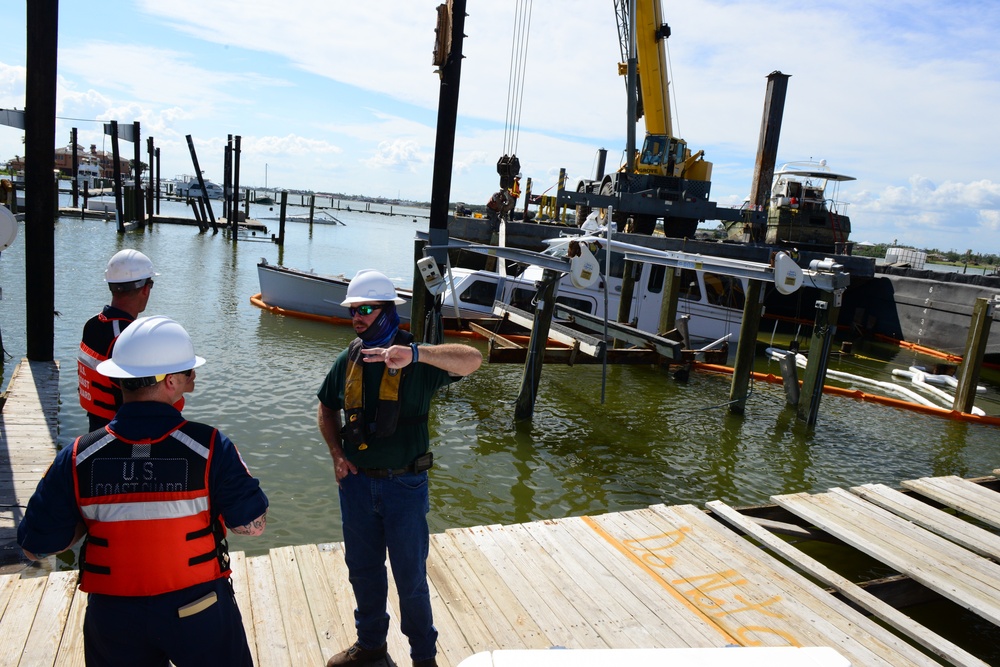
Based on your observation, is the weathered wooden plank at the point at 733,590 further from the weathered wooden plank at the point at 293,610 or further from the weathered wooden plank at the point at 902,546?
the weathered wooden plank at the point at 293,610

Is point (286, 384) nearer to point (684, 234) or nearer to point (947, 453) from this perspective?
point (947, 453)

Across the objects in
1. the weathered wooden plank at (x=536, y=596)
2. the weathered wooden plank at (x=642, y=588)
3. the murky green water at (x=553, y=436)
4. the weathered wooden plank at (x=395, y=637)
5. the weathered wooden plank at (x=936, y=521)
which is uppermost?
the weathered wooden plank at (x=936, y=521)

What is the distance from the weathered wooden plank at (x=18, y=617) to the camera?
3.56m

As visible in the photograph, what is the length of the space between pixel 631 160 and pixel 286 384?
1383 centimetres

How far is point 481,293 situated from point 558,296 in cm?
212

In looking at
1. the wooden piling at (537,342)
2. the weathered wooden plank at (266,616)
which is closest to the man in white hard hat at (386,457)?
the weathered wooden plank at (266,616)

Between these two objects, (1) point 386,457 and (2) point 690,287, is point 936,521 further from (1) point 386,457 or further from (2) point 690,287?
(2) point 690,287

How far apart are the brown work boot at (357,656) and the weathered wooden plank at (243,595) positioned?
478 mm

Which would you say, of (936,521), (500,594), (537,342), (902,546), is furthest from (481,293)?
(500,594)

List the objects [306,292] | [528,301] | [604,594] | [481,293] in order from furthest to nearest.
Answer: [306,292]
[481,293]
[528,301]
[604,594]

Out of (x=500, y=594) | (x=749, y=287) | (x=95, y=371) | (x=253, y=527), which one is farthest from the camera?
(x=749, y=287)

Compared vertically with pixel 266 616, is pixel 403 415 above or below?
above

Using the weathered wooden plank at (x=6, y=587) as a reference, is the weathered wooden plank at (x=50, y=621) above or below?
above

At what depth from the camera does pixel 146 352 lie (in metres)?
2.46
